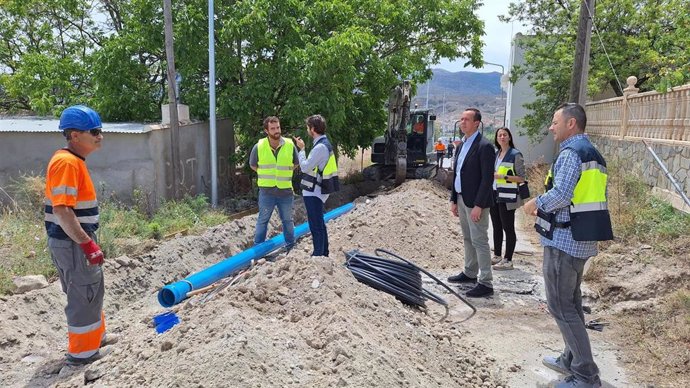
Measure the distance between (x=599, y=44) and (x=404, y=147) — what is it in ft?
26.9

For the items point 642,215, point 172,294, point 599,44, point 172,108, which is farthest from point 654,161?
point 599,44

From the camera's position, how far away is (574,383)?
3.73 m

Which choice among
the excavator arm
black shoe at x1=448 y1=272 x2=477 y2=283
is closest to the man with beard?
black shoe at x1=448 y1=272 x2=477 y2=283

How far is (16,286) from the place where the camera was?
18.6 ft

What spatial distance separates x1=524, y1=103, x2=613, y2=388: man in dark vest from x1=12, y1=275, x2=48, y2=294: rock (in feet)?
16.8

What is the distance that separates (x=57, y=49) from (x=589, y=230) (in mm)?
17875

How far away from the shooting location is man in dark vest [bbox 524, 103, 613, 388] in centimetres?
348

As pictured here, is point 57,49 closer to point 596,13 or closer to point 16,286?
point 16,286

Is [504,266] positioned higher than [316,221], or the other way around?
[316,221]

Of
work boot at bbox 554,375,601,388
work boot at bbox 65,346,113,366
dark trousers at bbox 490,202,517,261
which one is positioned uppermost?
dark trousers at bbox 490,202,517,261

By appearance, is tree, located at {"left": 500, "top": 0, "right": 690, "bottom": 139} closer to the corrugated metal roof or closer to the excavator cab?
the excavator cab

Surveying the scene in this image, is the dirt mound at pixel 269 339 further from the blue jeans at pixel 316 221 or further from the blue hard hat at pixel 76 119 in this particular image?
the blue hard hat at pixel 76 119

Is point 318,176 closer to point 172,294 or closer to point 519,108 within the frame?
point 172,294

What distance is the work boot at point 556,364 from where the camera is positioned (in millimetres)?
Result: 4039
